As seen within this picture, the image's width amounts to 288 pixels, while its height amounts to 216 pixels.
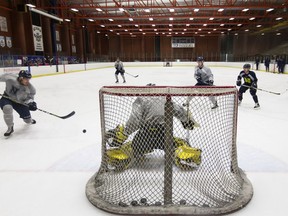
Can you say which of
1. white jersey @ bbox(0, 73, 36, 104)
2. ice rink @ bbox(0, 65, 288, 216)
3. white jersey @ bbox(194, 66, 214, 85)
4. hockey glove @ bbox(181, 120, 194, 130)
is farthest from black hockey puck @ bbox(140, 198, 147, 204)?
white jersey @ bbox(194, 66, 214, 85)

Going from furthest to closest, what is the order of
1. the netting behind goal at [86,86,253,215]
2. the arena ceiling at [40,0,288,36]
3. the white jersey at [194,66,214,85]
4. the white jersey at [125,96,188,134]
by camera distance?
the arena ceiling at [40,0,288,36] < the white jersey at [194,66,214,85] < the white jersey at [125,96,188,134] < the netting behind goal at [86,86,253,215]

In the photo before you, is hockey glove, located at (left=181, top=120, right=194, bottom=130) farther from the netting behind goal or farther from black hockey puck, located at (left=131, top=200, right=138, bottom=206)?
black hockey puck, located at (left=131, top=200, right=138, bottom=206)

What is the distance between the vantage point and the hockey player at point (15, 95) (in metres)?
3.41

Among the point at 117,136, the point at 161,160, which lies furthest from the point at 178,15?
the point at 117,136

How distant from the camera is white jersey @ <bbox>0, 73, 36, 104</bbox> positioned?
342cm

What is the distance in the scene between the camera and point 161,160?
8.18 feet

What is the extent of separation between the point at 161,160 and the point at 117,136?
21.6 inches

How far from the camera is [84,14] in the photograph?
842 inches

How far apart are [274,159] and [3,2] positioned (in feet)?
52.1

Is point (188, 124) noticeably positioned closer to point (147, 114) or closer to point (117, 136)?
point (147, 114)

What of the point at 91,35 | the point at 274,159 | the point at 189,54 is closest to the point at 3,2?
the point at 91,35

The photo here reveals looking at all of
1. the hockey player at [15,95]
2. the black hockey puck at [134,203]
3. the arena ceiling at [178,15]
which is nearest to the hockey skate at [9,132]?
the hockey player at [15,95]

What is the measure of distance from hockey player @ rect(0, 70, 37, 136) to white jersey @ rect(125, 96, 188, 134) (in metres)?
1.89

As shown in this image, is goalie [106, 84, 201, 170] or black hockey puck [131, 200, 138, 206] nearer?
black hockey puck [131, 200, 138, 206]
